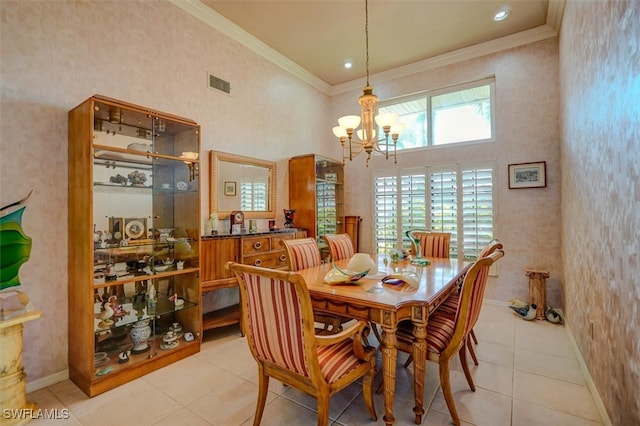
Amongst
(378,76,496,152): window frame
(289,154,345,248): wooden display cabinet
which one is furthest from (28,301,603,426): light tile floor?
(378,76,496,152): window frame

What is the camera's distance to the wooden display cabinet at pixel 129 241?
2191mm

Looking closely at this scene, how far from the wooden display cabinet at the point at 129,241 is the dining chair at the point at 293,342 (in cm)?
137

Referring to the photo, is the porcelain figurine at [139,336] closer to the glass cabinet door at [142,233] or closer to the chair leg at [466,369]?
the glass cabinet door at [142,233]

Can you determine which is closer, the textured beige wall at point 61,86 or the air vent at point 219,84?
the textured beige wall at point 61,86

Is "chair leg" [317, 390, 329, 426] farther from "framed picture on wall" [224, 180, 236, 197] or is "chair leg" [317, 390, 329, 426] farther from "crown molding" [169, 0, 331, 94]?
"crown molding" [169, 0, 331, 94]

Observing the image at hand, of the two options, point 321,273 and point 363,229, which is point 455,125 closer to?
point 363,229

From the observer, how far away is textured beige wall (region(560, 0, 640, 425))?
1373 millimetres

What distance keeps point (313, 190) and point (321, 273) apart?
6.78 feet

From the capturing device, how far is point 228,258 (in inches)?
123

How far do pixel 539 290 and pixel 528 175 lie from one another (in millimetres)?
1465

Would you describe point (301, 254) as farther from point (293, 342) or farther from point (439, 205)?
point (439, 205)

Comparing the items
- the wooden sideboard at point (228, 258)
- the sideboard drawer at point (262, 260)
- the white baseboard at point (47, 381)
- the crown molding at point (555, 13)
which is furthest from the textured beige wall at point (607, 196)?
the white baseboard at point (47, 381)

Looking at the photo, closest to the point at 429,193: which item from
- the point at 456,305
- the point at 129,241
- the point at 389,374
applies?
the point at 456,305

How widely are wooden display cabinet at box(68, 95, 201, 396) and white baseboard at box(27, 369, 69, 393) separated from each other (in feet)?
0.30
